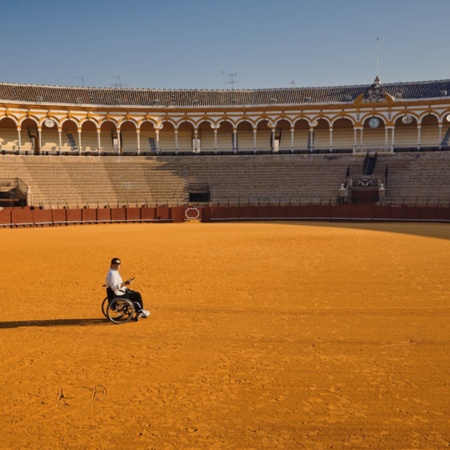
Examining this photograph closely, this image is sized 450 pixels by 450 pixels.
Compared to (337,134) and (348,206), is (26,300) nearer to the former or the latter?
(348,206)

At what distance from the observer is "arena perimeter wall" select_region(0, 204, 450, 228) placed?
29.6 metres

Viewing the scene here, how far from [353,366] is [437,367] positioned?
1.09 metres

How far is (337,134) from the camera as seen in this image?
4288 centimetres

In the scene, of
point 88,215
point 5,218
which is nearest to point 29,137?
point 88,215

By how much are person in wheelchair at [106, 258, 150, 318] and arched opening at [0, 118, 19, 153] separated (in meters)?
36.4

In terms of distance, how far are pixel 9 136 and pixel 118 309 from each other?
38075mm

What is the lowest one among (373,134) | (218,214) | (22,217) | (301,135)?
(218,214)

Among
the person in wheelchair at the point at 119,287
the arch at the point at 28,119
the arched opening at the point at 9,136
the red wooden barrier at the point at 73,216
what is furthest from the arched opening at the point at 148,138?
the person in wheelchair at the point at 119,287

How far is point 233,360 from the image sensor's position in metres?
6.19

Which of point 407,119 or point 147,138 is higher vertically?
point 407,119

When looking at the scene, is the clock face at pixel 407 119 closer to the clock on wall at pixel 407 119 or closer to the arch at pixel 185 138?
the clock on wall at pixel 407 119

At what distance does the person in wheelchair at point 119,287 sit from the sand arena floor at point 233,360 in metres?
0.31

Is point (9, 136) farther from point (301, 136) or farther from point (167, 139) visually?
point (301, 136)

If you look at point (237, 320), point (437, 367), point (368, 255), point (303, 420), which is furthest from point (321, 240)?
point (303, 420)
